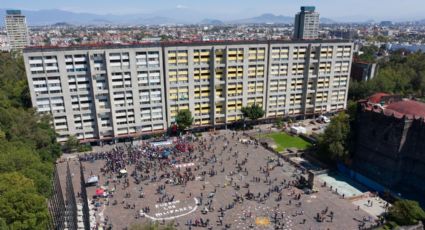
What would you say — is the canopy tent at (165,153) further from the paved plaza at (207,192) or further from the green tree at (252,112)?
the green tree at (252,112)

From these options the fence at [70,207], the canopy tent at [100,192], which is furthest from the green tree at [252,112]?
the fence at [70,207]

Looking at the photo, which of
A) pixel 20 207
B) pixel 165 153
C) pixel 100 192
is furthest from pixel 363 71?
pixel 20 207

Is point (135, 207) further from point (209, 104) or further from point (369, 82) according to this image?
point (369, 82)

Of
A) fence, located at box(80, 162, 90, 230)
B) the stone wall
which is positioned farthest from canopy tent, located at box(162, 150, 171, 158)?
the stone wall

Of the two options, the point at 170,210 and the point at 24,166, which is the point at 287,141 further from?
the point at 24,166

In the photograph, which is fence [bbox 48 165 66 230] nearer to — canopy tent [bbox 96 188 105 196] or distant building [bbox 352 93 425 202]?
canopy tent [bbox 96 188 105 196]

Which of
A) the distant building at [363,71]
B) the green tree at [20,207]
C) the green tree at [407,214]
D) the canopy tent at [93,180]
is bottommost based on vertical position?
the canopy tent at [93,180]

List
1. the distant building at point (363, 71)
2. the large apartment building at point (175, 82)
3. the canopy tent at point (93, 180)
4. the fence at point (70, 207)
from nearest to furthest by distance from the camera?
the fence at point (70, 207) < the canopy tent at point (93, 180) < the large apartment building at point (175, 82) < the distant building at point (363, 71)
